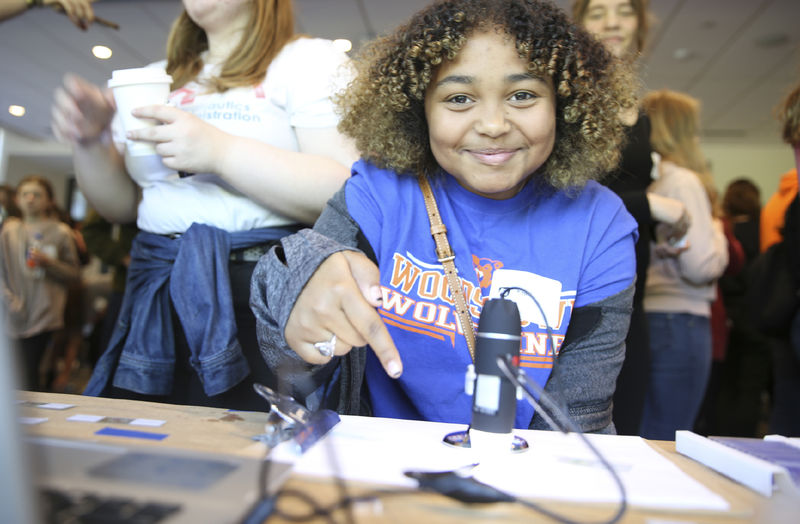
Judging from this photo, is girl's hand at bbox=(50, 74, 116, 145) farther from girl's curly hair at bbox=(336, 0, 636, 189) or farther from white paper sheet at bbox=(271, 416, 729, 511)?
white paper sheet at bbox=(271, 416, 729, 511)

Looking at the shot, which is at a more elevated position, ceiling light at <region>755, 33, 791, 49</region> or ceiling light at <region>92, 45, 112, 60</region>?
ceiling light at <region>755, 33, 791, 49</region>

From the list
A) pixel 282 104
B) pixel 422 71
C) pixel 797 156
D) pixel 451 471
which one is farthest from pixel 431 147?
pixel 797 156

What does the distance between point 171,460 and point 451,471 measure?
0.24 metres

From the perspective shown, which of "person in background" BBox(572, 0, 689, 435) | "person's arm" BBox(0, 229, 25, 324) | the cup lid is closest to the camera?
"person's arm" BBox(0, 229, 25, 324)

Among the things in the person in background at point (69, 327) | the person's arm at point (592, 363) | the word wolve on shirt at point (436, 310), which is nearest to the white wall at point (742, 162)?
the person in background at point (69, 327)

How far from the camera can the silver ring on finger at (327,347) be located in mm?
685

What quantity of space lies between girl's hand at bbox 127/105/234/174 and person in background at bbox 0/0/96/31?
22 cm

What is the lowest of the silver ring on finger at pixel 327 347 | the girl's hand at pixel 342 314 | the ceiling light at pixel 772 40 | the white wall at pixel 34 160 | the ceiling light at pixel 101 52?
the silver ring on finger at pixel 327 347

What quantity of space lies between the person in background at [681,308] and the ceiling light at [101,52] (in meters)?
1.32

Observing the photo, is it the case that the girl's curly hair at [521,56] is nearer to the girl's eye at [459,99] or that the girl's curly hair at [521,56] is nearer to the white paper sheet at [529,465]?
the girl's eye at [459,99]

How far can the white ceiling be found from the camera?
3.12 ft

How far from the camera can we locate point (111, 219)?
130 cm

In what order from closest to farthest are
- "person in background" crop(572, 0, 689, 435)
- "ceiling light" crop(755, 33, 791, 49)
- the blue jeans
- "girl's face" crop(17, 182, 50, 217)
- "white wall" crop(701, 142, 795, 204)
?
"girl's face" crop(17, 182, 50, 217) < "person in background" crop(572, 0, 689, 435) < the blue jeans < "ceiling light" crop(755, 33, 791, 49) < "white wall" crop(701, 142, 795, 204)

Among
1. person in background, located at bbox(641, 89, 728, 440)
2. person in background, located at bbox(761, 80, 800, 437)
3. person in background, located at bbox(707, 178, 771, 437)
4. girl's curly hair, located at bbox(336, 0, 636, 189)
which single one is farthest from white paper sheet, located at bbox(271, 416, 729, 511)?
person in background, located at bbox(707, 178, 771, 437)
